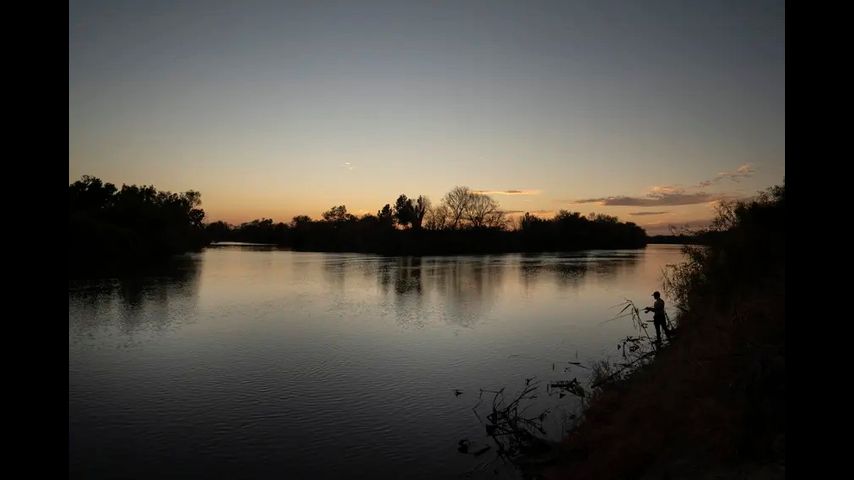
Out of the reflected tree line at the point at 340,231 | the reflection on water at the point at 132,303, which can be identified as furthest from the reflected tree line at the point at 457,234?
the reflection on water at the point at 132,303

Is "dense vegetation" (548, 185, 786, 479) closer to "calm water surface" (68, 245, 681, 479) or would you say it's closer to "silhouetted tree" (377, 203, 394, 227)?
"calm water surface" (68, 245, 681, 479)

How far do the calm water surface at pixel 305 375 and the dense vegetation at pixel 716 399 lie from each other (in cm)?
163

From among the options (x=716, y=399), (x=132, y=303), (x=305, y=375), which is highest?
(x=716, y=399)

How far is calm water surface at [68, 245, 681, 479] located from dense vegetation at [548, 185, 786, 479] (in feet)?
5.34

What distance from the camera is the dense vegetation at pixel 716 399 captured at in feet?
25.8

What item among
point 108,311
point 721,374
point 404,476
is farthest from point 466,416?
point 108,311

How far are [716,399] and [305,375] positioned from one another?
1204 cm

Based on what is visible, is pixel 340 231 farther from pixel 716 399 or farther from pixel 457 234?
pixel 716 399

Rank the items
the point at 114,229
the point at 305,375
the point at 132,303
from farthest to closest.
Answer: the point at 114,229, the point at 132,303, the point at 305,375

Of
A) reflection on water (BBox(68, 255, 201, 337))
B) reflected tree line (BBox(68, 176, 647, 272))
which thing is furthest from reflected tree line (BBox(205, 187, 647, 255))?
reflection on water (BBox(68, 255, 201, 337))

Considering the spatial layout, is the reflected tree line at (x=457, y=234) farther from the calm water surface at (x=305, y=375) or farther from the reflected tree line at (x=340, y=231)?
the calm water surface at (x=305, y=375)

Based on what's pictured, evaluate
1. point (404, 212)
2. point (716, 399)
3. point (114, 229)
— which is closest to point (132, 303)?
point (716, 399)

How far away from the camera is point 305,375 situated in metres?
17.0

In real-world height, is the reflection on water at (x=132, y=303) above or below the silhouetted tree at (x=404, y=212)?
below
